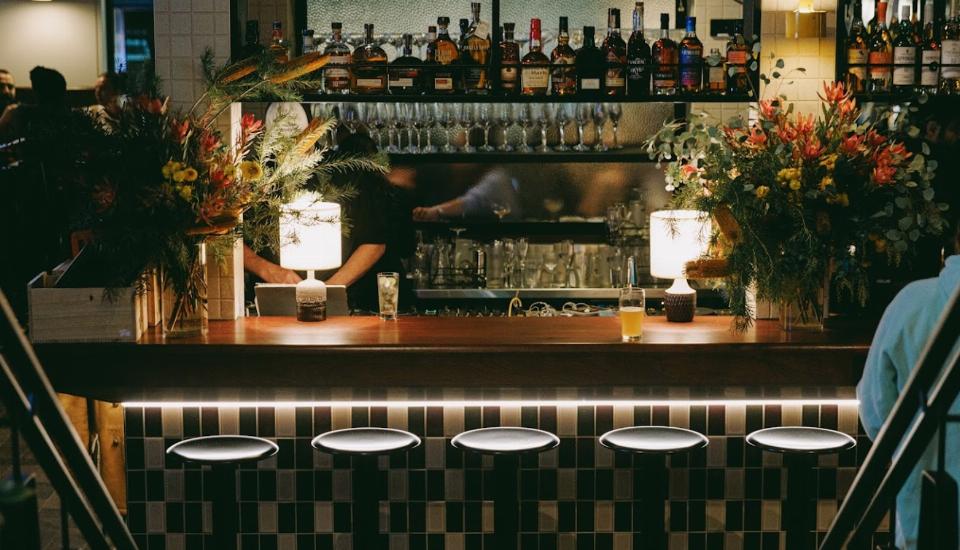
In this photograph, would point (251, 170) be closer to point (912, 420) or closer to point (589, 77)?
point (589, 77)

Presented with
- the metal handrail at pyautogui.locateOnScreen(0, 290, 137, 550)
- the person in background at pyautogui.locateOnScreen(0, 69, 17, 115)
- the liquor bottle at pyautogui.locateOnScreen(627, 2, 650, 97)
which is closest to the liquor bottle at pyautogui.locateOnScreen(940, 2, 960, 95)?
the liquor bottle at pyautogui.locateOnScreen(627, 2, 650, 97)

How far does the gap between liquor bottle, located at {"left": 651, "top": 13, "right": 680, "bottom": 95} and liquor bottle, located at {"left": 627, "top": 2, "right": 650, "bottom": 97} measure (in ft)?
0.13

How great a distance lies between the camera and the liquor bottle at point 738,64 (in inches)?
175

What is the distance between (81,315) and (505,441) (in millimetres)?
1381

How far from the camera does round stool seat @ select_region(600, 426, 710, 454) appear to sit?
344 cm

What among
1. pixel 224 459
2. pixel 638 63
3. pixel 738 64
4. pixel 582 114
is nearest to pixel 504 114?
pixel 582 114

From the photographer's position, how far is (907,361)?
2842mm

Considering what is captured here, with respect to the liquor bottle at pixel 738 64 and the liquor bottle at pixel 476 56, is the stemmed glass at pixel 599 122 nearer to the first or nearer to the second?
the liquor bottle at pixel 476 56

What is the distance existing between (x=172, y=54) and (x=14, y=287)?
4.63 m

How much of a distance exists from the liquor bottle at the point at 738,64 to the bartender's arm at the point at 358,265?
1.82 m

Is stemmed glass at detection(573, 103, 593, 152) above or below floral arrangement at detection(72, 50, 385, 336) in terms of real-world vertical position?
above

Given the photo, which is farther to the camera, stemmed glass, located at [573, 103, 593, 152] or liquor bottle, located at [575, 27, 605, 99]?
stemmed glass, located at [573, 103, 593, 152]

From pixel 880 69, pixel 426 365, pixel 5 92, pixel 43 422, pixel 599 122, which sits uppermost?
pixel 5 92

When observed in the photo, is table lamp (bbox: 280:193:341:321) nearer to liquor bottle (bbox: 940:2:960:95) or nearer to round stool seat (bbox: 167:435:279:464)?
round stool seat (bbox: 167:435:279:464)
